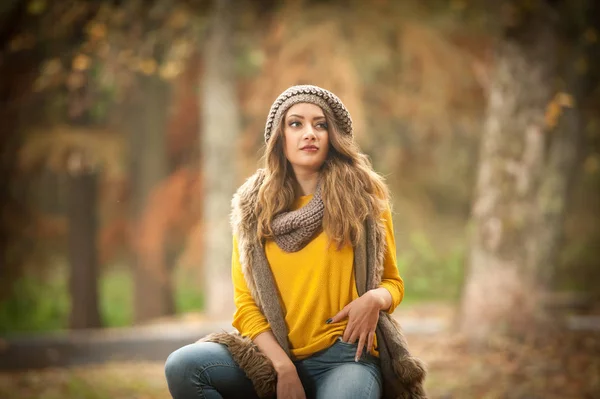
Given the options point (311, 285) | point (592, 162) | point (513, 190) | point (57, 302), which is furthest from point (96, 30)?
point (57, 302)

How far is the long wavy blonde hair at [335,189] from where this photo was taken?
218 cm

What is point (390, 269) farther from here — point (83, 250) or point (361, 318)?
point (83, 250)

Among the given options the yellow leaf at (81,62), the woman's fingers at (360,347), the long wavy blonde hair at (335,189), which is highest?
the yellow leaf at (81,62)

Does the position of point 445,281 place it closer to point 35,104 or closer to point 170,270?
point 170,270

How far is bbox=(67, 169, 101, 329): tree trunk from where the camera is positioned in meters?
8.92

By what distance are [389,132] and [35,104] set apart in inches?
180

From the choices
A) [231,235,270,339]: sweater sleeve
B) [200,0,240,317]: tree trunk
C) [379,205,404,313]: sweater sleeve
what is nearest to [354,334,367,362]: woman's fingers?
[379,205,404,313]: sweater sleeve

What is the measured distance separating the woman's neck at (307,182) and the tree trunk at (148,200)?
22.4ft

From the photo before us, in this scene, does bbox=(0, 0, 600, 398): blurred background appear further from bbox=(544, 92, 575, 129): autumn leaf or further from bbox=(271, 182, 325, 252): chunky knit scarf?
bbox=(271, 182, 325, 252): chunky knit scarf

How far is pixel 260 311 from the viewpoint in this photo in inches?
88.4

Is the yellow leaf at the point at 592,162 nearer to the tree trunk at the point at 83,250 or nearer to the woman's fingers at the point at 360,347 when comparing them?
the tree trunk at the point at 83,250

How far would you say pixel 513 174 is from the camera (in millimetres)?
5496

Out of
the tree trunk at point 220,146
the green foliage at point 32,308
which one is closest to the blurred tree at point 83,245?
the tree trunk at point 220,146

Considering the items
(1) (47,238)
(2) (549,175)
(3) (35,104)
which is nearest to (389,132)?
(2) (549,175)
